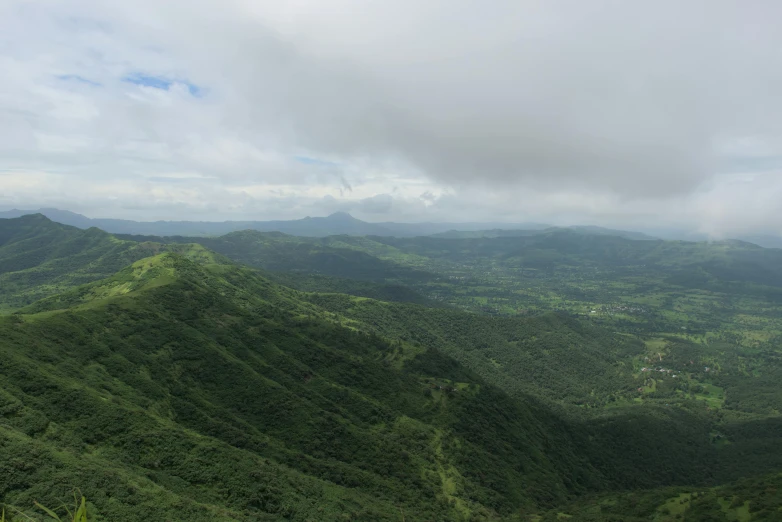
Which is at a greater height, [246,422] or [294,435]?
[246,422]

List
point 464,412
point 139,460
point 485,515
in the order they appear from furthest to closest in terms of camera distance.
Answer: point 464,412, point 485,515, point 139,460

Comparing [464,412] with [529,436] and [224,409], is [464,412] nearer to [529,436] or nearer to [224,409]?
[529,436]

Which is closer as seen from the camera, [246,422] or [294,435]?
[246,422]

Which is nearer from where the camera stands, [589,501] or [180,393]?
[180,393]

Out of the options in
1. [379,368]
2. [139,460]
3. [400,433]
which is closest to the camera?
[139,460]

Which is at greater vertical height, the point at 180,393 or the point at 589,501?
the point at 180,393

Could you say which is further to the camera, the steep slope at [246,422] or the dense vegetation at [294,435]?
the dense vegetation at [294,435]

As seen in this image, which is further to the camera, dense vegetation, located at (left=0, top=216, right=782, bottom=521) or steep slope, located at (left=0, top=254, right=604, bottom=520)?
dense vegetation, located at (left=0, top=216, right=782, bottom=521)

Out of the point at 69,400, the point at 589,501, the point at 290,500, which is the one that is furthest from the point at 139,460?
the point at 589,501
